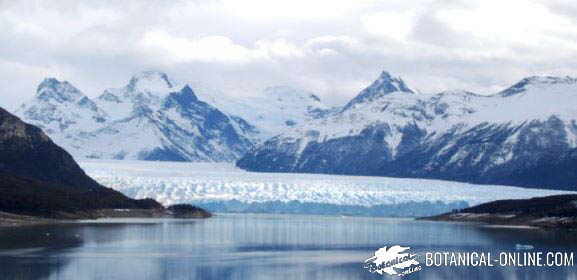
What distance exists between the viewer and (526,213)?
504ft

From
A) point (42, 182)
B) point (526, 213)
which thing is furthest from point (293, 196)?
point (526, 213)

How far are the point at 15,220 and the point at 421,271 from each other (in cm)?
6509

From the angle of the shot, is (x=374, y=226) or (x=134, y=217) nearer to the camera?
(x=374, y=226)

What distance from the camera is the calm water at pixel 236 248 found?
71.8 metres

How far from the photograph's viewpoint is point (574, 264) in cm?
7794

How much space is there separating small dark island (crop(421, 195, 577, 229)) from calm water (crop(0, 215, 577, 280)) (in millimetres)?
16837

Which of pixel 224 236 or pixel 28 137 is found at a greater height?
pixel 28 137

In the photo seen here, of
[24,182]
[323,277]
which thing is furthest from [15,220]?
[323,277]

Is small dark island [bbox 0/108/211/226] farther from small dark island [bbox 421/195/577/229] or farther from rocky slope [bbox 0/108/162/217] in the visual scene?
small dark island [bbox 421/195/577/229]

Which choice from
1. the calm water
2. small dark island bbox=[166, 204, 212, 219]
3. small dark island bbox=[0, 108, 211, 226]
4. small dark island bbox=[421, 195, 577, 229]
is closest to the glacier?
small dark island bbox=[0, 108, 211, 226]

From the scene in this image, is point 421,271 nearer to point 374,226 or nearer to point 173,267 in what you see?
point 173,267

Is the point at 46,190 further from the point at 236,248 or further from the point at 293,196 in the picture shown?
the point at 236,248

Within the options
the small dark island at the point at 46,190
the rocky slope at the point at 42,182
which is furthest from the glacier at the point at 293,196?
the small dark island at the point at 46,190

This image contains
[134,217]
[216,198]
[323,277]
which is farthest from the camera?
[216,198]
